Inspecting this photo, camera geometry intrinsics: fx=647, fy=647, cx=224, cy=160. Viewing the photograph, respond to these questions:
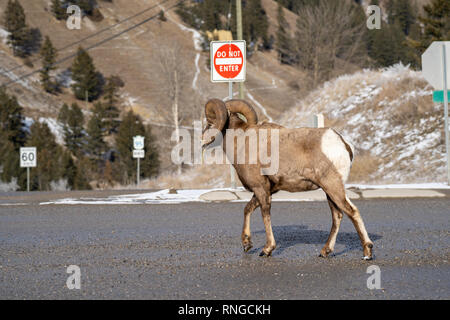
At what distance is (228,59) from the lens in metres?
20.6

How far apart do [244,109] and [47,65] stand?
100 meters

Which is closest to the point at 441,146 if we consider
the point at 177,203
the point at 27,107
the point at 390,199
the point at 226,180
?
the point at 226,180

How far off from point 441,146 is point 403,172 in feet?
7.79

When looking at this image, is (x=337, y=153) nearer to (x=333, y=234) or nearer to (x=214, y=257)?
(x=333, y=234)

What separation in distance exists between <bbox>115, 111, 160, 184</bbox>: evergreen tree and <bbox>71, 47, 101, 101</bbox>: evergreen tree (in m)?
30.7

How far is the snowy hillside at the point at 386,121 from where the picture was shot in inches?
1145

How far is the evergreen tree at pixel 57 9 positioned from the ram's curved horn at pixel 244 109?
4874 inches

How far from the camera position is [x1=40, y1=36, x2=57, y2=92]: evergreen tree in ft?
330

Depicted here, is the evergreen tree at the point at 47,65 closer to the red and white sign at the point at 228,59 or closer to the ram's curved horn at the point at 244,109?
the red and white sign at the point at 228,59

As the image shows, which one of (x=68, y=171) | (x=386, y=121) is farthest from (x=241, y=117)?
(x=68, y=171)

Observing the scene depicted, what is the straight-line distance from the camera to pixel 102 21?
12938 cm

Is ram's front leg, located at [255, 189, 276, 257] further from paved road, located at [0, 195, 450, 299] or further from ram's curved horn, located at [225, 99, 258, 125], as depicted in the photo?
ram's curved horn, located at [225, 99, 258, 125]
